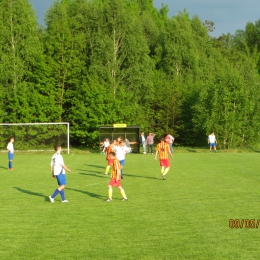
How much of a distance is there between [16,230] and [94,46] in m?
47.8

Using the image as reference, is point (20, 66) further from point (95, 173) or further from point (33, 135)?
point (95, 173)

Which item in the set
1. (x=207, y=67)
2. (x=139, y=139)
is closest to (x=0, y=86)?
(x=139, y=139)

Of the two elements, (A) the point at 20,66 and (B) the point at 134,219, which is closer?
(B) the point at 134,219

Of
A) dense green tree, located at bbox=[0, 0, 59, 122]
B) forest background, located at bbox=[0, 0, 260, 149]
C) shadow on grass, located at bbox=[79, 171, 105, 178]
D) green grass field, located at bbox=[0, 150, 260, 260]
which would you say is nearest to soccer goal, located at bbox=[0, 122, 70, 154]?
forest background, located at bbox=[0, 0, 260, 149]

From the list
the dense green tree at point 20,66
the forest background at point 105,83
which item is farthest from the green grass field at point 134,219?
the dense green tree at point 20,66

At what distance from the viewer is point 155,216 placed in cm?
1317

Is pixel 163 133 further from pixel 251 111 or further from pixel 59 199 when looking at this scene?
pixel 59 199

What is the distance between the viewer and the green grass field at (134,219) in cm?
970

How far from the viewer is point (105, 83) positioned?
181ft
